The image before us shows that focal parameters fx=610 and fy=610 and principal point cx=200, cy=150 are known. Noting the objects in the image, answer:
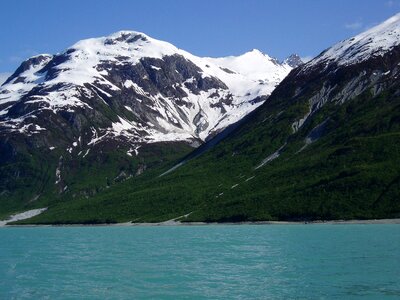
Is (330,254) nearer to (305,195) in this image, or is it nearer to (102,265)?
(102,265)

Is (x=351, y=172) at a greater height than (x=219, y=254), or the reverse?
(x=351, y=172)

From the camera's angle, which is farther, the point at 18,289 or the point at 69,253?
the point at 69,253

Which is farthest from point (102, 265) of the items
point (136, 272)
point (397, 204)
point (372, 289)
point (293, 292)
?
point (397, 204)

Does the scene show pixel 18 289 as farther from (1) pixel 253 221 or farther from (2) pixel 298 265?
(1) pixel 253 221

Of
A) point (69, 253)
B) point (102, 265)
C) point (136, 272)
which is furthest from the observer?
point (69, 253)

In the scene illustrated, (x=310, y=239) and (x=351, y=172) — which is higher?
(x=351, y=172)

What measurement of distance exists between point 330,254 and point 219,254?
15.6m

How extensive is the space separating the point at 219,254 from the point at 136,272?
19428 millimetres

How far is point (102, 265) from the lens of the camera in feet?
249

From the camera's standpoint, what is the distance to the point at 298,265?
67938 millimetres

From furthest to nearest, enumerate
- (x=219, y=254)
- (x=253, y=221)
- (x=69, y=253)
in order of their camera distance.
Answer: (x=253, y=221)
(x=69, y=253)
(x=219, y=254)

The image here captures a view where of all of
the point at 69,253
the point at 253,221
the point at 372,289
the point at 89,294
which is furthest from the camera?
the point at 253,221

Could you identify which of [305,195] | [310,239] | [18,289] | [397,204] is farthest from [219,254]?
[305,195]

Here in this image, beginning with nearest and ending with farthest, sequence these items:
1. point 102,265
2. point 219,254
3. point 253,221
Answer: point 102,265
point 219,254
point 253,221
